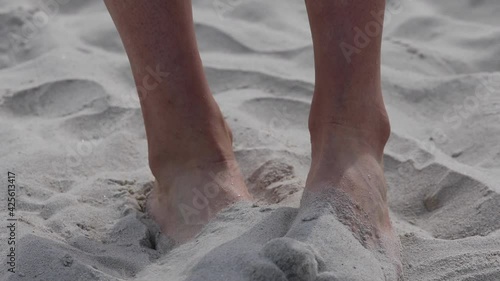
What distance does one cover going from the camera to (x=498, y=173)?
165cm

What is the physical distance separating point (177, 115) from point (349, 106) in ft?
1.26

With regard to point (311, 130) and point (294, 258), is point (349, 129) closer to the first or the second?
point (311, 130)

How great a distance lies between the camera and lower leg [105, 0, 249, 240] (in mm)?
1446

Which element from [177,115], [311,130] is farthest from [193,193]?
[311,130]

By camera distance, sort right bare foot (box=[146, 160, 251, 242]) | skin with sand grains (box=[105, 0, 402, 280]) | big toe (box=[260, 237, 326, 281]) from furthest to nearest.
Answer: right bare foot (box=[146, 160, 251, 242]) → skin with sand grains (box=[105, 0, 402, 280]) → big toe (box=[260, 237, 326, 281])

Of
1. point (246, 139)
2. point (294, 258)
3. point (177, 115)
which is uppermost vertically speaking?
point (177, 115)

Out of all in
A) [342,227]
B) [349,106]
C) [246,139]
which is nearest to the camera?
[342,227]

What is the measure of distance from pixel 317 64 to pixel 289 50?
105 cm

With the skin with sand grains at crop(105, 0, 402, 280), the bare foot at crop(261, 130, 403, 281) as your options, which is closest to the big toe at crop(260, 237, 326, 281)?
the bare foot at crop(261, 130, 403, 281)

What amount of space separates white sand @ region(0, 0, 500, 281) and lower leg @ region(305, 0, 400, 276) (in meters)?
0.12

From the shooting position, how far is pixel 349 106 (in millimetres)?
1400

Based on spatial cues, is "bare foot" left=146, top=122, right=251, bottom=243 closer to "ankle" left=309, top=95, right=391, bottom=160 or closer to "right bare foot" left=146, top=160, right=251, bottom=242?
"right bare foot" left=146, top=160, right=251, bottom=242

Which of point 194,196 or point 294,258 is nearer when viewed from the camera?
point 294,258

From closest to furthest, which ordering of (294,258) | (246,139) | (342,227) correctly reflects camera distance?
(294,258), (342,227), (246,139)
